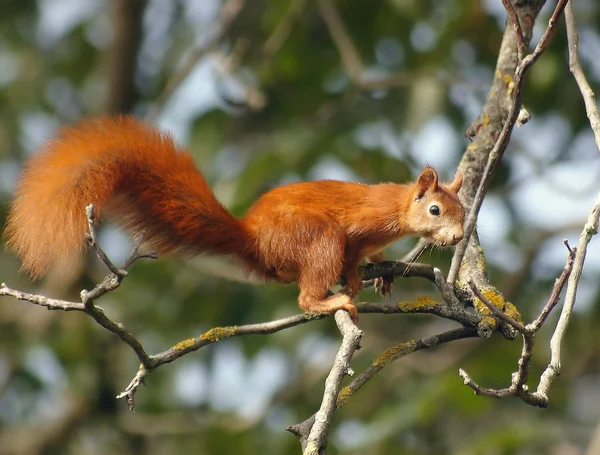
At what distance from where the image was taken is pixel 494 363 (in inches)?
191

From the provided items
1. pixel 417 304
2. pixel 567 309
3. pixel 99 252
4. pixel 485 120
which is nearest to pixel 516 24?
pixel 567 309

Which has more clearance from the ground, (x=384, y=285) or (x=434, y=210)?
(x=434, y=210)

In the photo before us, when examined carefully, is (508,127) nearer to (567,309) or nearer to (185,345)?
(567,309)

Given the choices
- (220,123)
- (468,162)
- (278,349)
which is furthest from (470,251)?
(278,349)

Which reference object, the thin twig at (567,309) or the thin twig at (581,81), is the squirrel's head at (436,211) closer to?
the thin twig at (581,81)

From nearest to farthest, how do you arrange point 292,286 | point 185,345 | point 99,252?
point 99,252 → point 185,345 → point 292,286

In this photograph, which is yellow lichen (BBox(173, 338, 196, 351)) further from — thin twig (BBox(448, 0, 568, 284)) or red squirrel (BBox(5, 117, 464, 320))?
thin twig (BBox(448, 0, 568, 284))

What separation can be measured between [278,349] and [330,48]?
2350mm

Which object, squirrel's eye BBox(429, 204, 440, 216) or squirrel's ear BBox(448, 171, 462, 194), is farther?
squirrel's eye BBox(429, 204, 440, 216)

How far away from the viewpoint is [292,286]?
6125 millimetres

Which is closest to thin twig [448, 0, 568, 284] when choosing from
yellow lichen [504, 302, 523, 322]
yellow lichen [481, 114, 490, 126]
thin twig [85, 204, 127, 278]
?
yellow lichen [504, 302, 523, 322]

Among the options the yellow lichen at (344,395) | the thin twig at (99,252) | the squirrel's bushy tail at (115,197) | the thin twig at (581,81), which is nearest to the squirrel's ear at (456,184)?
the thin twig at (581,81)

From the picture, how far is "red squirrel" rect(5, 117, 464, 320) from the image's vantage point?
3076 millimetres

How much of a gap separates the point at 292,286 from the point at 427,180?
8.52 ft
